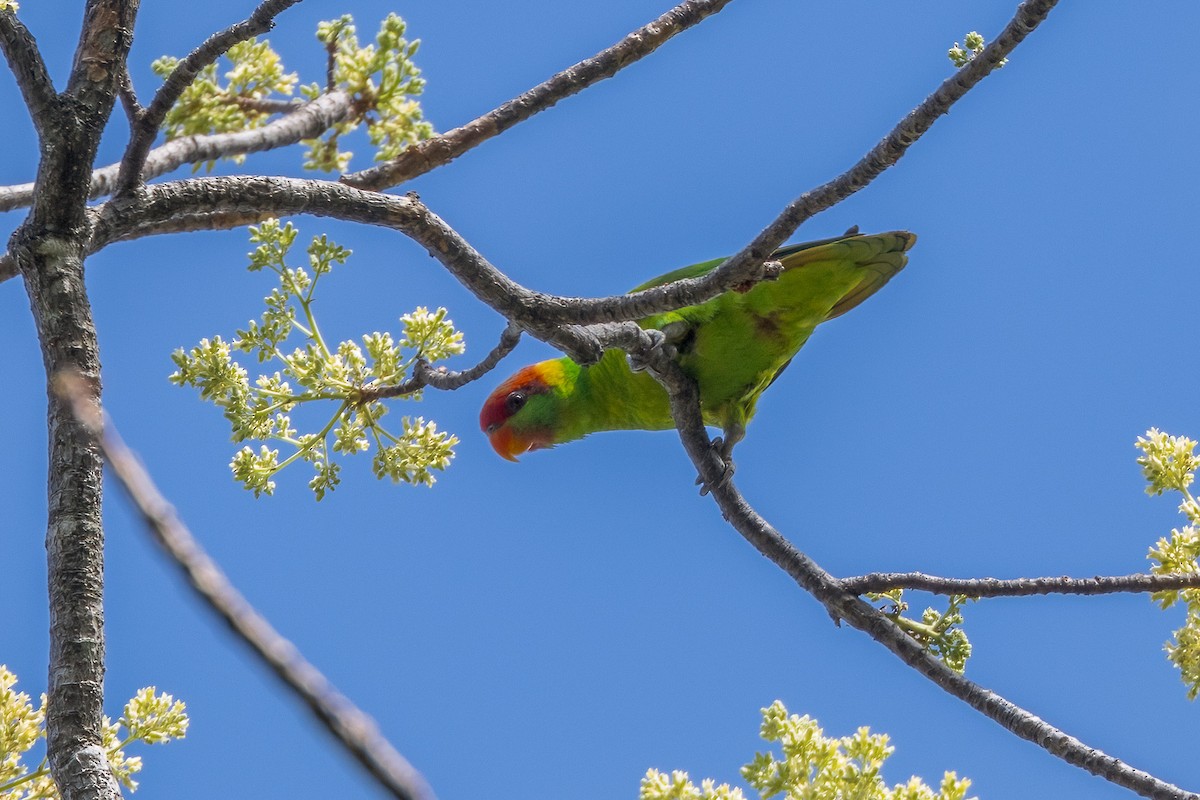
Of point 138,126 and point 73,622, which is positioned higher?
point 138,126

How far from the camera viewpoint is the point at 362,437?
20.7ft

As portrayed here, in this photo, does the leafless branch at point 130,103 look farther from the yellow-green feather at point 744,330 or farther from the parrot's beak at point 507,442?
the parrot's beak at point 507,442

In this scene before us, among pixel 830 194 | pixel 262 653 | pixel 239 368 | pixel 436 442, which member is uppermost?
pixel 239 368

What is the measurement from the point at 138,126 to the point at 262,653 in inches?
136

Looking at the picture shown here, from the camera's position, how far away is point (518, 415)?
27.0 feet

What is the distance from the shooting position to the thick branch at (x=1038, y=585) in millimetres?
4820

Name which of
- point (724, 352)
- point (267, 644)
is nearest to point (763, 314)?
point (724, 352)

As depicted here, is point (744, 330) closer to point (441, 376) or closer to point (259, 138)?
point (441, 376)

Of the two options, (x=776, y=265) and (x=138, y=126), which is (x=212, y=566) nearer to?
(x=138, y=126)

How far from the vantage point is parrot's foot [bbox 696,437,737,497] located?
260 inches

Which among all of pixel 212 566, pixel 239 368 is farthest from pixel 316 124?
pixel 212 566

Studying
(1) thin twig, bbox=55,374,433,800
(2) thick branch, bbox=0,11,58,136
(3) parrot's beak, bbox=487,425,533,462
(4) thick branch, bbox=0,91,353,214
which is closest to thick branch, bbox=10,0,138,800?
(2) thick branch, bbox=0,11,58,136

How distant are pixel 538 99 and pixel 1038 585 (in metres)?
3.66

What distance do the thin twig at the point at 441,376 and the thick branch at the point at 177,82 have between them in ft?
6.86
